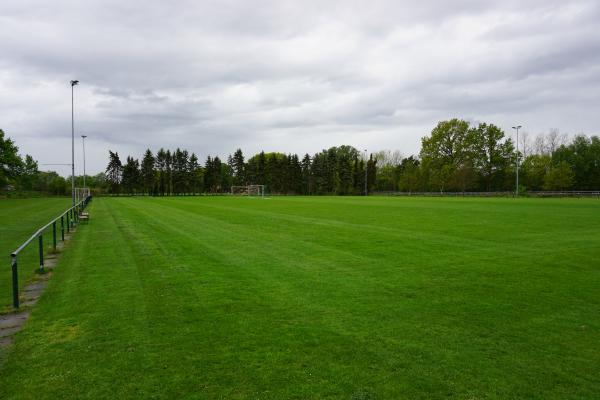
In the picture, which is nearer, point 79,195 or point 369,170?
point 79,195

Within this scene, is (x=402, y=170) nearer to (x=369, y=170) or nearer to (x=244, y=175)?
(x=369, y=170)

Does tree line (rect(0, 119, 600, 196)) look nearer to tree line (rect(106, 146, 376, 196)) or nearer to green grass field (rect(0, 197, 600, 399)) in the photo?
tree line (rect(106, 146, 376, 196))

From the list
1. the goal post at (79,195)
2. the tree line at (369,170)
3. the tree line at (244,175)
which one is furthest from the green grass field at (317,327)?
the tree line at (244,175)

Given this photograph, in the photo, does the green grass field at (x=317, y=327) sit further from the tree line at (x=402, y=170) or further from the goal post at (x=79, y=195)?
the tree line at (x=402, y=170)

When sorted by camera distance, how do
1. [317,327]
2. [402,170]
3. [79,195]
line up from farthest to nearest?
[402,170] → [79,195] → [317,327]

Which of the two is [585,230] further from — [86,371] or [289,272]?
[86,371]

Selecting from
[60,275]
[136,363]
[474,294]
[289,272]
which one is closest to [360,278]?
[289,272]

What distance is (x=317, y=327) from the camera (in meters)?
6.04

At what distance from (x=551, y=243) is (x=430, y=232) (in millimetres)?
4410

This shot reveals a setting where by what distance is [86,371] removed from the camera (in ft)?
15.5

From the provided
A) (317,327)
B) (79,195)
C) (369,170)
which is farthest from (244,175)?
(317,327)

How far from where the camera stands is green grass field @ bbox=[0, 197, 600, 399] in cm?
438

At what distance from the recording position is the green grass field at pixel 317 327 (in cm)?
438

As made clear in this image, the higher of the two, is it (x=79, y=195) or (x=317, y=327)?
(x=79, y=195)
